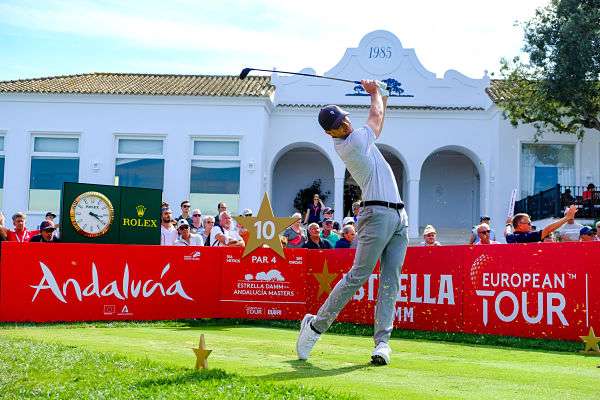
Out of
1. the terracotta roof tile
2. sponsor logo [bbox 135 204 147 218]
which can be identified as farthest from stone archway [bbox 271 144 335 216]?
sponsor logo [bbox 135 204 147 218]

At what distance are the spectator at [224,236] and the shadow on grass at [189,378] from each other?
6989 mm

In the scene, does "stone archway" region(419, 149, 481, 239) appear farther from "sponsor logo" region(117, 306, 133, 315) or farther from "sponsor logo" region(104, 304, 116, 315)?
"sponsor logo" region(104, 304, 116, 315)

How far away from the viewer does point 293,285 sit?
38.7 ft

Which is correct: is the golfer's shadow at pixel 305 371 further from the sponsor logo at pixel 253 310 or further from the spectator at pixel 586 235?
the spectator at pixel 586 235

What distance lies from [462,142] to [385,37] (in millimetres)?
5019

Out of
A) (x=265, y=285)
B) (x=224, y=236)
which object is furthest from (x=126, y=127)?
(x=265, y=285)

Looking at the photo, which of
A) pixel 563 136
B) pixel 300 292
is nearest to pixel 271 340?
pixel 300 292

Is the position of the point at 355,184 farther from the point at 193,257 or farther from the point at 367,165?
the point at 367,165

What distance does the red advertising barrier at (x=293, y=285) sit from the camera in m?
8.97

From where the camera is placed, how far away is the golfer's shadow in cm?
514

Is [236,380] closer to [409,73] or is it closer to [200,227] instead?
[200,227]

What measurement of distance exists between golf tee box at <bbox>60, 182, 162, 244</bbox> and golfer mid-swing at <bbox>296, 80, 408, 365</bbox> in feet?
21.4

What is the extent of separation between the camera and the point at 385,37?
2744 cm

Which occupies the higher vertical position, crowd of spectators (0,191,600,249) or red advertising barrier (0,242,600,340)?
crowd of spectators (0,191,600,249)
